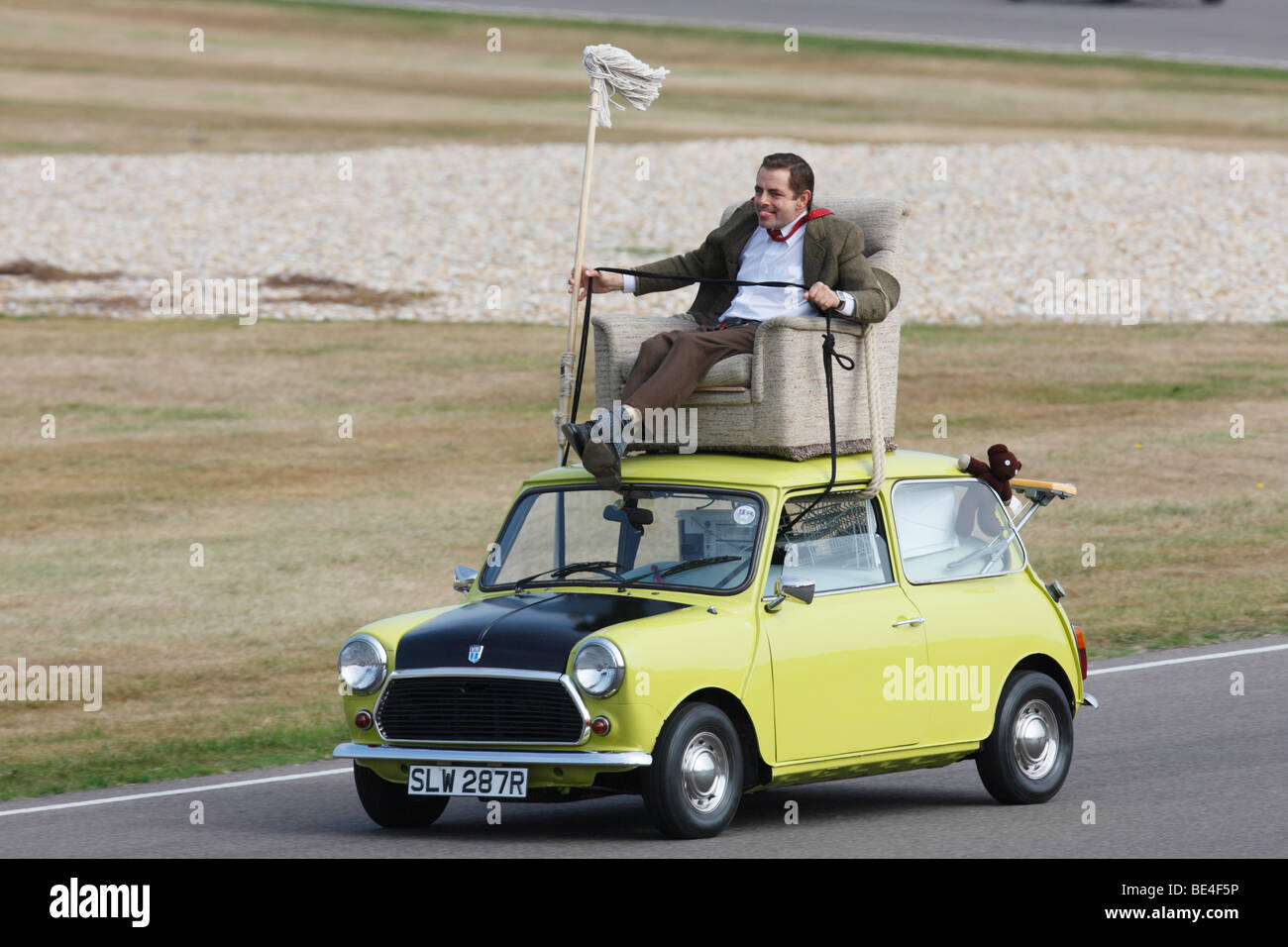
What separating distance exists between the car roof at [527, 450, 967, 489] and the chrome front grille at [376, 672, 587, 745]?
1395mm

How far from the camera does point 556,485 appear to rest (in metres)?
10.3

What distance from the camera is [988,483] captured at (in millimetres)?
10781

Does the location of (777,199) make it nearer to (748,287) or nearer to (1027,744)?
(748,287)

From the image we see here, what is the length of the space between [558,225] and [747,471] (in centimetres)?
2712

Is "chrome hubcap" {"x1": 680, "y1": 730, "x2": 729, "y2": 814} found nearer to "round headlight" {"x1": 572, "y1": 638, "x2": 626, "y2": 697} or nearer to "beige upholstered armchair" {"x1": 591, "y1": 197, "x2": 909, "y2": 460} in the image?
"round headlight" {"x1": 572, "y1": 638, "x2": 626, "y2": 697}

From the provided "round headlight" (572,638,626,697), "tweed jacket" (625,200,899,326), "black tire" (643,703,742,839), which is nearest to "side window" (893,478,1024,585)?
"tweed jacket" (625,200,899,326)

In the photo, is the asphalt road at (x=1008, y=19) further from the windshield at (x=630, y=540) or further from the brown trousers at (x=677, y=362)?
the windshield at (x=630, y=540)

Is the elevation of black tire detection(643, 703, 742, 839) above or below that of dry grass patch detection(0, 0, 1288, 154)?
below

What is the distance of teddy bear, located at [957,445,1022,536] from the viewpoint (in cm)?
1059

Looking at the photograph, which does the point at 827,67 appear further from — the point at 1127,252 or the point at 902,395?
the point at 902,395

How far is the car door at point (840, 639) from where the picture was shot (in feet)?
31.1

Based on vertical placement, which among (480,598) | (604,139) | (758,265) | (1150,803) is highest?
(604,139)
